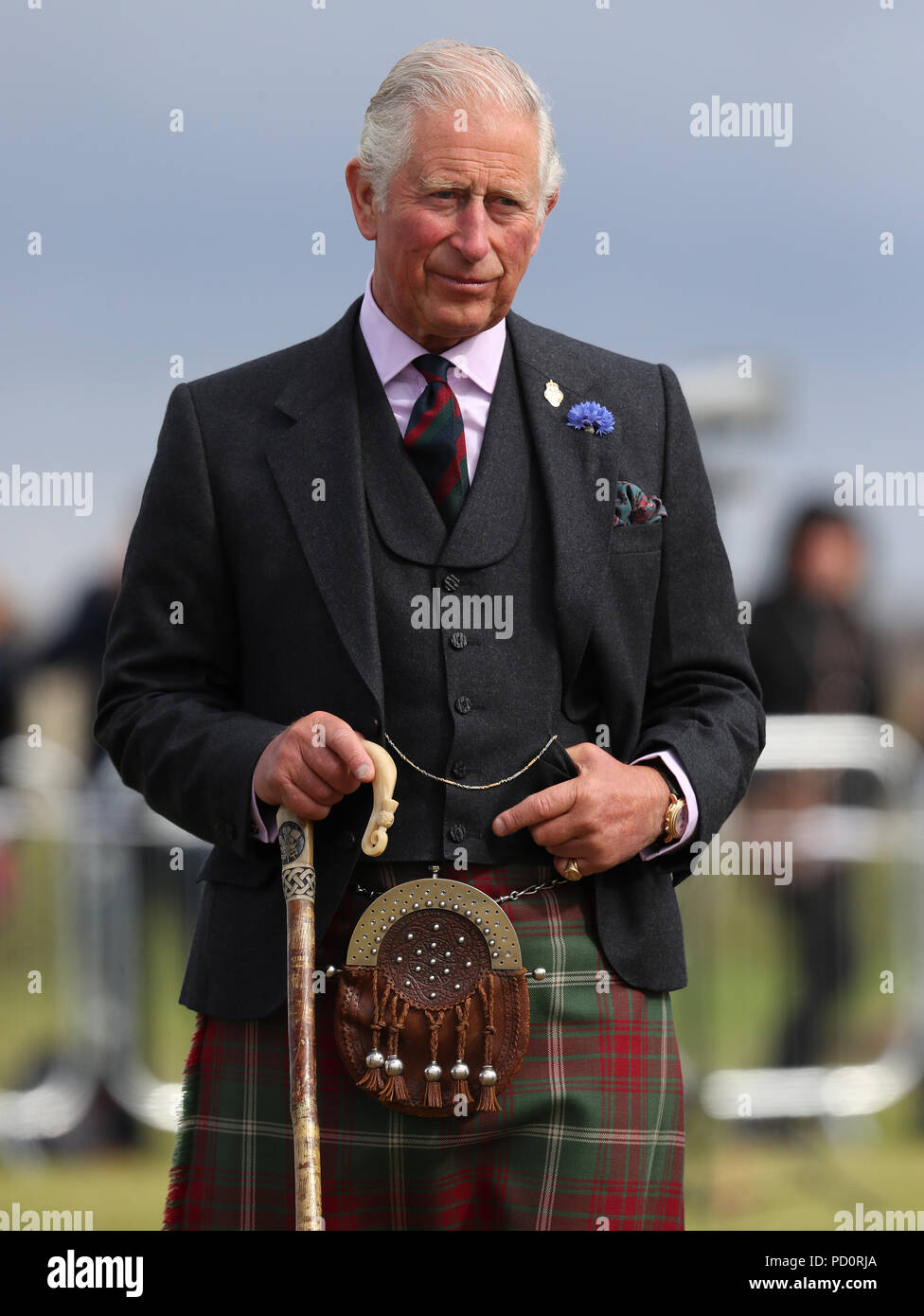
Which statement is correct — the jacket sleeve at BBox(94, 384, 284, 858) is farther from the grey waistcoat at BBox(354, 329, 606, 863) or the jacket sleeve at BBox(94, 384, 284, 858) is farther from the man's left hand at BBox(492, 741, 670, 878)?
the man's left hand at BBox(492, 741, 670, 878)

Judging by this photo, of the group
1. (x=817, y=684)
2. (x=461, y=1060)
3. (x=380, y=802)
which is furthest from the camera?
(x=817, y=684)

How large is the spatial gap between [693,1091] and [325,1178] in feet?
7.57

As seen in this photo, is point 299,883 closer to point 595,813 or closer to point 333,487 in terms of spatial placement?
point 595,813

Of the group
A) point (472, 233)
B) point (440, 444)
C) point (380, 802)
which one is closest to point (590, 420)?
point (440, 444)

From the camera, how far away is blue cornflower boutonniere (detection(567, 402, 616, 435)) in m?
2.57

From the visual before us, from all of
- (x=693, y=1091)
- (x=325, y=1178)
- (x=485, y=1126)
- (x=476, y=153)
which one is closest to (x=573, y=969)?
(x=485, y=1126)

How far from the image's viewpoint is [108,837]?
4.62 metres

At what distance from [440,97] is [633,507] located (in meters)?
0.62

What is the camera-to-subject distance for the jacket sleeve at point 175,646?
247 centimetres

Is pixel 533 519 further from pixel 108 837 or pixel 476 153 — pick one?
pixel 108 837

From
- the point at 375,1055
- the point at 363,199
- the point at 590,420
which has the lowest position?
the point at 375,1055

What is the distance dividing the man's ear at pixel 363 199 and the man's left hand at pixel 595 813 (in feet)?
2.63

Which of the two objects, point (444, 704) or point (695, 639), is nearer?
point (444, 704)

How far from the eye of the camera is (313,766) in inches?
90.2
